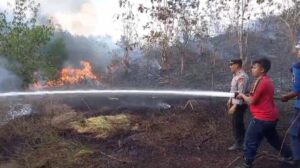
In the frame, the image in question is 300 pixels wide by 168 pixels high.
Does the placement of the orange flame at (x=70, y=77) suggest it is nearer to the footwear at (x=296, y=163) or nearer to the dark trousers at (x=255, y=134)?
the dark trousers at (x=255, y=134)

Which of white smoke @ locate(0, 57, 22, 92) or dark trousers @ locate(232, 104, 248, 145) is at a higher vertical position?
white smoke @ locate(0, 57, 22, 92)

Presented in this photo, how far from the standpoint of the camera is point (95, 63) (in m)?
17.9

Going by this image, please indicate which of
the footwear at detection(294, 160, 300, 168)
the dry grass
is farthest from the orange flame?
the footwear at detection(294, 160, 300, 168)

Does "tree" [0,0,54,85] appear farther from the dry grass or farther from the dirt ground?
the dry grass

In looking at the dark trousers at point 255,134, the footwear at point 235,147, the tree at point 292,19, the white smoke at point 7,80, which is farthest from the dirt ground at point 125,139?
the tree at point 292,19

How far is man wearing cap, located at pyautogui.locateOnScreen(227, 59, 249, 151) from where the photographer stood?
6.73m

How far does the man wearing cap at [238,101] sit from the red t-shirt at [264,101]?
787 mm

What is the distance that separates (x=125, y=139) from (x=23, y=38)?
7326 millimetres

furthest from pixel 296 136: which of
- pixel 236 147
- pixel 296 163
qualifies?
pixel 236 147

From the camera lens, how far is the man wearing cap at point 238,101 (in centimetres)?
673

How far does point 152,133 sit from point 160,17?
752 centimetres

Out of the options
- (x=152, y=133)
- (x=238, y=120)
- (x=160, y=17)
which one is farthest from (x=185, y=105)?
(x=160, y=17)

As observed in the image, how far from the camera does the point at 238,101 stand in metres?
6.75

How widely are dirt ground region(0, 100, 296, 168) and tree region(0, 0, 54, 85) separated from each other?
451 centimetres
